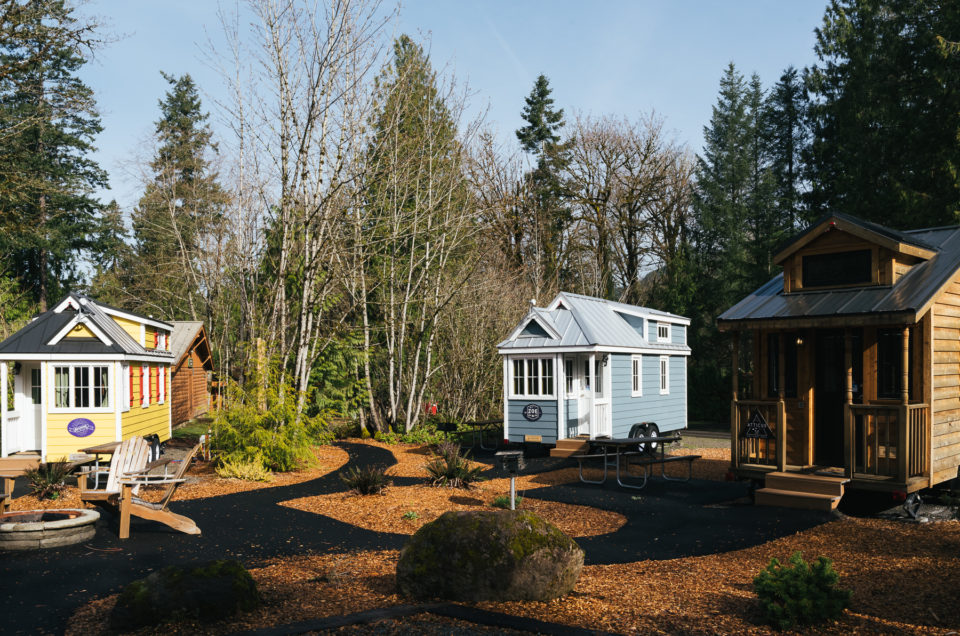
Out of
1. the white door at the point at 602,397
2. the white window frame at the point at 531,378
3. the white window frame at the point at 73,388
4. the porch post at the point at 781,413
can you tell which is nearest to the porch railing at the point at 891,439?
the porch post at the point at 781,413

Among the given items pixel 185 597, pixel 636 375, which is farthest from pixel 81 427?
pixel 636 375

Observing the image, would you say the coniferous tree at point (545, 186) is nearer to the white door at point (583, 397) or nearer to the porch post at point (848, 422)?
the white door at point (583, 397)

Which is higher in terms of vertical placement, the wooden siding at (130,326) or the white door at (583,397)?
Result: the wooden siding at (130,326)

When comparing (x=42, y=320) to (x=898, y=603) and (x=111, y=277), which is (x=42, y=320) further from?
(x=111, y=277)

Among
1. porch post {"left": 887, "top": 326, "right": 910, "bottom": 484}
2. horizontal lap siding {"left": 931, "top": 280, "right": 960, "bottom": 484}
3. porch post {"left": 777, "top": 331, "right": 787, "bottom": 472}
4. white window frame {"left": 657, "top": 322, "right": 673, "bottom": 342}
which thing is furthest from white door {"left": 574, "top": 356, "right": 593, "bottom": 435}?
porch post {"left": 887, "top": 326, "right": 910, "bottom": 484}

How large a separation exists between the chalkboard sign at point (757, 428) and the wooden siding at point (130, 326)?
1496cm

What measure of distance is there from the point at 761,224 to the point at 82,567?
1259 inches

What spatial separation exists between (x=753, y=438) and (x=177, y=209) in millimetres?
36625

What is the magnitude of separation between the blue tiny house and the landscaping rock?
12.1m

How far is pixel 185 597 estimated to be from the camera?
16.8 ft

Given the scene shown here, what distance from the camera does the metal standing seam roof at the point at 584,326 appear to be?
56.0 ft

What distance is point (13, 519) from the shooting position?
8.93m

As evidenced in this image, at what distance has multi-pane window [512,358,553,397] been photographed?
1731cm

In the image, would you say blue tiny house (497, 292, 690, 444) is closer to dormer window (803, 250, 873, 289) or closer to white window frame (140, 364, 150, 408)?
dormer window (803, 250, 873, 289)
